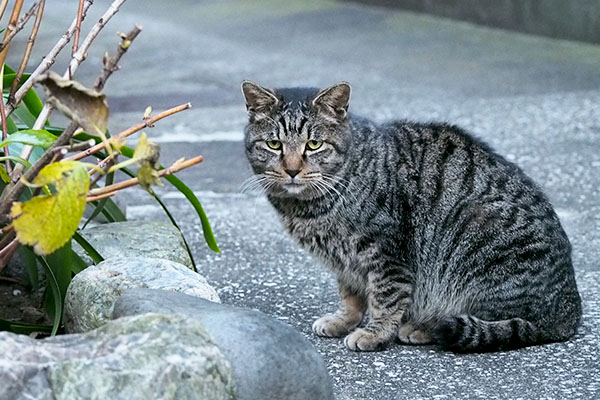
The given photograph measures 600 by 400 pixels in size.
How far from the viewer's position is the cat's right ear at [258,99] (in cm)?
396

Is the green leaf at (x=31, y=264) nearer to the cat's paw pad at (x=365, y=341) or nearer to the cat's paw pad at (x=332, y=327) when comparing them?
the cat's paw pad at (x=332, y=327)

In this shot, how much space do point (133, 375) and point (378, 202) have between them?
5.59 ft

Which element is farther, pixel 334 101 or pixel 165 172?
pixel 334 101

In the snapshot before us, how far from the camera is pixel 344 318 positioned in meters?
4.01

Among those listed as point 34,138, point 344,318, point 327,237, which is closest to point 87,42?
point 34,138

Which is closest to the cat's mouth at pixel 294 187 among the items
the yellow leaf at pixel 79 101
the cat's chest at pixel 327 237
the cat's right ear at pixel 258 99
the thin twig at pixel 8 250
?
the cat's chest at pixel 327 237

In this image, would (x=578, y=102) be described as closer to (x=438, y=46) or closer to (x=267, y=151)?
(x=438, y=46)

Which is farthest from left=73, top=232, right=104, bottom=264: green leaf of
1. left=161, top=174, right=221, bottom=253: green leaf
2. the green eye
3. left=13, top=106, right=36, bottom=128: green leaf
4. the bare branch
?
the bare branch

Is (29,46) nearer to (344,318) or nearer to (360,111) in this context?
(344,318)

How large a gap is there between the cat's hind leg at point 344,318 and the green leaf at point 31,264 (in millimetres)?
1105

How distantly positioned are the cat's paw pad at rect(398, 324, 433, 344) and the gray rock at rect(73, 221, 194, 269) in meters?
0.90

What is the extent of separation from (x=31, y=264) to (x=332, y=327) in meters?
1.19

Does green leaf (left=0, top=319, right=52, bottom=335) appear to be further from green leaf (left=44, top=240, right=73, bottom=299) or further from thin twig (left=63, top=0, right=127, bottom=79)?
thin twig (left=63, top=0, right=127, bottom=79)

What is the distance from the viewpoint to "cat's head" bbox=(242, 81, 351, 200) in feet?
12.8
